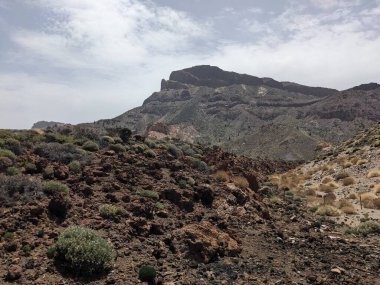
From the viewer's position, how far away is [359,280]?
11.3 metres

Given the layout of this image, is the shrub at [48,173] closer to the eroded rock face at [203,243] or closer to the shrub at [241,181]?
the eroded rock face at [203,243]

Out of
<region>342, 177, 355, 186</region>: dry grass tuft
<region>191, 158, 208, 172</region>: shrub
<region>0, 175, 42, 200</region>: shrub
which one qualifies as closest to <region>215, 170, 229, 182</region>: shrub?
<region>191, 158, 208, 172</region>: shrub

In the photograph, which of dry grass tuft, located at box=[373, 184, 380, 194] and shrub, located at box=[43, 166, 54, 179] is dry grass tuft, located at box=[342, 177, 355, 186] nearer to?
dry grass tuft, located at box=[373, 184, 380, 194]

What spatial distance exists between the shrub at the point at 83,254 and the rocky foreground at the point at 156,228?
162mm

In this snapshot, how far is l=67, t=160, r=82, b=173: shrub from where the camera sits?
713 inches

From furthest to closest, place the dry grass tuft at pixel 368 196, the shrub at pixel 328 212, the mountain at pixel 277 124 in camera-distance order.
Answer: the mountain at pixel 277 124, the dry grass tuft at pixel 368 196, the shrub at pixel 328 212

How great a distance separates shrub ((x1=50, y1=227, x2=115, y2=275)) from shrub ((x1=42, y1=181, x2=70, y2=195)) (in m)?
4.09

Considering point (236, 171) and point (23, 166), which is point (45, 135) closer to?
point (23, 166)

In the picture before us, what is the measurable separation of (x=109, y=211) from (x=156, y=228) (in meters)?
1.82

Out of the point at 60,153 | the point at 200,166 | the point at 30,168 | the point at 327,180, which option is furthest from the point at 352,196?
the point at 30,168

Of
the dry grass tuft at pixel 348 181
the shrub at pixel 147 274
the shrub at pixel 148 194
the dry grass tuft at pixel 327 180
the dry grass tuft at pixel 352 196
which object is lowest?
the dry grass tuft at pixel 352 196

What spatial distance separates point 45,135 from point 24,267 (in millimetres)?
15829

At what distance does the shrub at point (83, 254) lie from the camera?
1023cm

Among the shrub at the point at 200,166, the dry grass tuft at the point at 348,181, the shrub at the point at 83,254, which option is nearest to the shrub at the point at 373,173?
the dry grass tuft at the point at 348,181
